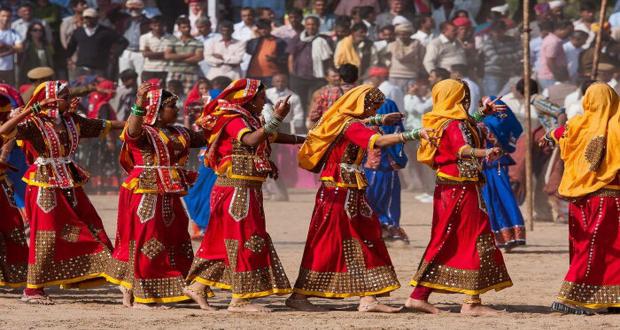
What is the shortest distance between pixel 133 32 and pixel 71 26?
3.07 feet

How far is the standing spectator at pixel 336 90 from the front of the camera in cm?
1528

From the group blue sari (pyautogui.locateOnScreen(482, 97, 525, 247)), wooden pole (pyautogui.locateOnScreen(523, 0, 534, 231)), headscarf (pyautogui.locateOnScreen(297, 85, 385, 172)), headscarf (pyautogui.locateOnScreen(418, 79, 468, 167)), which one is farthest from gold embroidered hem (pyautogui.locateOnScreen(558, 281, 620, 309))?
wooden pole (pyautogui.locateOnScreen(523, 0, 534, 231))

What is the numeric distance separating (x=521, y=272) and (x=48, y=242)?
185 inches

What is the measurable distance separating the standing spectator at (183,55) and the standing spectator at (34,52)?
1.82m

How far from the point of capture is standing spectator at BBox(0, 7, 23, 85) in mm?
23156

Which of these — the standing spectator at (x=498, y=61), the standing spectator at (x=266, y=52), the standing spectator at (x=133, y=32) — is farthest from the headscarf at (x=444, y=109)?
the standing spectator at (x=133, y=32)

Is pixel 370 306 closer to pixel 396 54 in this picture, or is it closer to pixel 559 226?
pixel 559 226

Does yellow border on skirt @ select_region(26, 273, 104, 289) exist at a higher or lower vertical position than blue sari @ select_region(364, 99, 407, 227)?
lower

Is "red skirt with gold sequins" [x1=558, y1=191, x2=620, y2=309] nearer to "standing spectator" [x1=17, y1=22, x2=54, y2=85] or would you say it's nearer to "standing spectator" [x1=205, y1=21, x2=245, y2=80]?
"standing spectator" [x1=205, y1=21, x2=245, y2=80]

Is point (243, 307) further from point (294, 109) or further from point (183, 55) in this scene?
point (183, 55)

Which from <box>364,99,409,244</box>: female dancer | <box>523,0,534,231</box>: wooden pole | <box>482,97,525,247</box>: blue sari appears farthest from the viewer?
<box>523,0,534,231</box>: wooden pole

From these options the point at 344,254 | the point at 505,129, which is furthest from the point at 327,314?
the point at 505,129

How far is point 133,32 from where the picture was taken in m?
24.0

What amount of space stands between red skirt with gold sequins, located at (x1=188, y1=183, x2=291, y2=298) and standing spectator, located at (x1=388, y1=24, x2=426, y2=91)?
12465 millimetres
